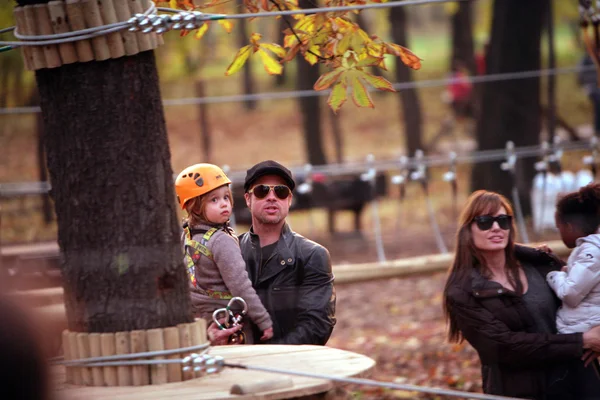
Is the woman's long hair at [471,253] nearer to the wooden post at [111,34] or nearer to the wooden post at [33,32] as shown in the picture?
the wooden post at [111,34]

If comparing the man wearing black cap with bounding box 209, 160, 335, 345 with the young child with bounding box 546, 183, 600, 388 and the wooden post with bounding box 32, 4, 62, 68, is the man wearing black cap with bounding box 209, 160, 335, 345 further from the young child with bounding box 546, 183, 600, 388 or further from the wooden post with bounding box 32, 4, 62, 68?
the wooden post with bounding box 32, 4, 62, 68

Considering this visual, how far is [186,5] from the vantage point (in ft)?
13.7

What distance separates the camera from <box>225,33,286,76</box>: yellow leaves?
3.94 m

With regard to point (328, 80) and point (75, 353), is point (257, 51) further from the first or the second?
point (75, 353)

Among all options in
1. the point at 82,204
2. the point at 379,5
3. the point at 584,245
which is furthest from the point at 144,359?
the point at 584,245

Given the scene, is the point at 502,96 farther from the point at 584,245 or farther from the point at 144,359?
the point at 144,359

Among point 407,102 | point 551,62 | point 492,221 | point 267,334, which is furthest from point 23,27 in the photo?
point 407,102

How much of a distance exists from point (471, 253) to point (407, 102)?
44.1 feet

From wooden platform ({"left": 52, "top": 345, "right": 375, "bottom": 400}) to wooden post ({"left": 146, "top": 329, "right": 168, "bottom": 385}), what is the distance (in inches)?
1.1

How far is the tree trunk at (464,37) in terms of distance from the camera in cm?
1966

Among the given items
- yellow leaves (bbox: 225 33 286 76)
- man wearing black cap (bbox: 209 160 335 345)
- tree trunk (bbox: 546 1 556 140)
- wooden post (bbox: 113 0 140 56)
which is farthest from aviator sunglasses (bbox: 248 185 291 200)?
tree trunk (bbox: 546 1 556 140)

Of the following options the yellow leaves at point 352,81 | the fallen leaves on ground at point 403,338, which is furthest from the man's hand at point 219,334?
the fallen leaves on ground at point 403,338

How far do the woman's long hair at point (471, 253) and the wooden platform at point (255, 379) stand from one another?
1.31m

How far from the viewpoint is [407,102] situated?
1747 cm
